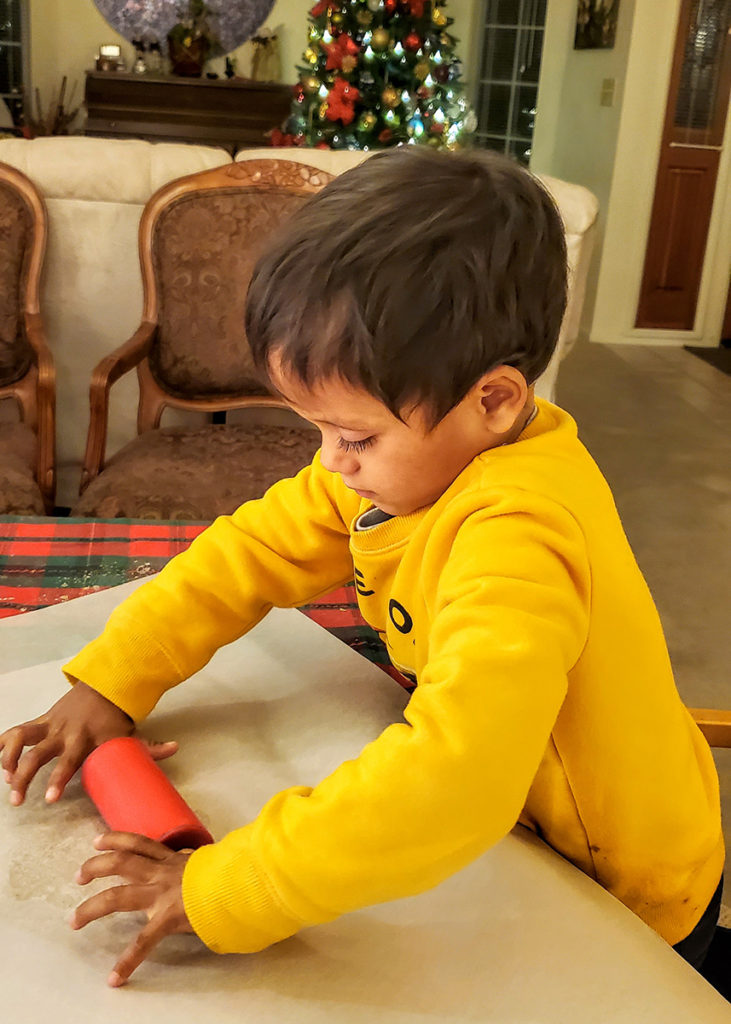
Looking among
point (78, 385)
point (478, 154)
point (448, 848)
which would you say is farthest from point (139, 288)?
point (448, 848)

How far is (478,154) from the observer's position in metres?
0.67

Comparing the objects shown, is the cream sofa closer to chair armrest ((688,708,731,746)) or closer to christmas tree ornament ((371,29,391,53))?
chair armrest ((688,708,731,746))

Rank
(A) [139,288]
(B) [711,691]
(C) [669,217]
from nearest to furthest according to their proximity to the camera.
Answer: (B) [711,691] < (A) [139,288] < (C) [669,217]

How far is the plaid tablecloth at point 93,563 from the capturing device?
105cm

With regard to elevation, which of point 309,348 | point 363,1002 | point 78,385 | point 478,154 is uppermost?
point 478,154

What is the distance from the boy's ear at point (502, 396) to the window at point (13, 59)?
6.70 meters

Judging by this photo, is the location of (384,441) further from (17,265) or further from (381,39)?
(381,39)

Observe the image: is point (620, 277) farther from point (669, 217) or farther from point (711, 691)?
point (711, 691)

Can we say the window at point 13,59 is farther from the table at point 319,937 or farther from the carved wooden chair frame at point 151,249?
the table at point 319,937

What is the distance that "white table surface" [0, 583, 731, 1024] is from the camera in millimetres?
524

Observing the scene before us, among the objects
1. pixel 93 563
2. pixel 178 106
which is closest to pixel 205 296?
pixel 93 563

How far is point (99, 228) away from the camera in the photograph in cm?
258

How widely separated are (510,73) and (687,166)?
1.71 meters

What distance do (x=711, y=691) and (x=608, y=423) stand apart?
2088mm
